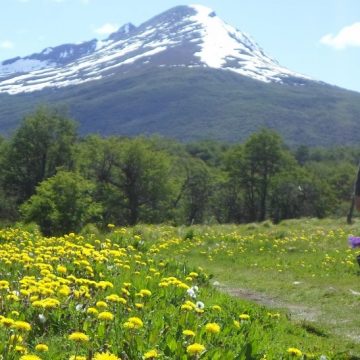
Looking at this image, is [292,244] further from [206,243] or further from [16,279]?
[16,279]

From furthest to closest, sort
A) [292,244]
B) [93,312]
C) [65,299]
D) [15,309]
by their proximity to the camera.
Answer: [292,244] → [65,299] → [15,309] → [93,312]

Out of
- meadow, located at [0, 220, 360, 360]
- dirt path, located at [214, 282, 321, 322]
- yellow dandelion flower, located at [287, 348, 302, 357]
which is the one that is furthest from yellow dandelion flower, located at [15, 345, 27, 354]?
dirt path, located at [214, 282, 321, 322]

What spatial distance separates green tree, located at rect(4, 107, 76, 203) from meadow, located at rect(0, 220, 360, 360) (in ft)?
173

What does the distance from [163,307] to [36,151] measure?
6333 cm

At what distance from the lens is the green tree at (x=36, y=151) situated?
66.9m

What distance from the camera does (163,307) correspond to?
23.0 ft

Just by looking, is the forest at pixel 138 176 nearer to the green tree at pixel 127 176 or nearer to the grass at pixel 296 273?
the green tree at pixel 127 176

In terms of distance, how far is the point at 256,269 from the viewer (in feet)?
55.7

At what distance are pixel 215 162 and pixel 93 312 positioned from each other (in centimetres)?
11430

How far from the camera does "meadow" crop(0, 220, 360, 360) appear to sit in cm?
500

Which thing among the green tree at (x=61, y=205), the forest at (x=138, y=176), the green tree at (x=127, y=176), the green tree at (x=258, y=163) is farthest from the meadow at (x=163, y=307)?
the green tree at (x=258, y=163)

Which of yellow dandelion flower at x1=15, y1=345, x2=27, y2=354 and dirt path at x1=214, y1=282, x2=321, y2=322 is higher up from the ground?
yellow dandelion flower at x1=15, y1=345, x2=27, y2=354

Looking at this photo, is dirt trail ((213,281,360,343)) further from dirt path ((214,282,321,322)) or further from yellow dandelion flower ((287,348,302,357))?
yellow dandelion flower ((287,348,302,357))

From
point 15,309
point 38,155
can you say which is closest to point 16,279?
point 15,309
